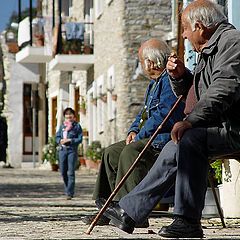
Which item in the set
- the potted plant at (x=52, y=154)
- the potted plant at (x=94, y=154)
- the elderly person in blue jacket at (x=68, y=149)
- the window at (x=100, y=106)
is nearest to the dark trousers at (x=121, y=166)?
the elderly person in blue jacket at (x=68, y=149)

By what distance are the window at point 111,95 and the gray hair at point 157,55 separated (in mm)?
15881

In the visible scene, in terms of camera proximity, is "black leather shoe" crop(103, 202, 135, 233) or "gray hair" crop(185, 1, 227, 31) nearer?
"gray hair" crop(185, 1, 227, 31)

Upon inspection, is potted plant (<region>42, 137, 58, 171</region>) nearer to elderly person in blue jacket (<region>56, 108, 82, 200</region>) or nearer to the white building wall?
the white building wall

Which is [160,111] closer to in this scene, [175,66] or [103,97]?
[175,66]

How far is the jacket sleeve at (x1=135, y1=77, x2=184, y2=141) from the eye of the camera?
7.92 meters

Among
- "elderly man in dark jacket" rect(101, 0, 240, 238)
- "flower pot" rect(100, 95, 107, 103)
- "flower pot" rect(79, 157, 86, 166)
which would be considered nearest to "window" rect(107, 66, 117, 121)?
"flower pot" rect(100, 95, 107, 103)

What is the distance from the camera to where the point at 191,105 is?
6762mm

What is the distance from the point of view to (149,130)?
802 centimetres

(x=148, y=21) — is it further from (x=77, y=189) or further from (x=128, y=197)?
(x=128, y=197)

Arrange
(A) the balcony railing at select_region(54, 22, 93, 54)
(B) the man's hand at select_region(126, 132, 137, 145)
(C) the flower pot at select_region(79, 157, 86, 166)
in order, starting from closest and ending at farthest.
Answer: (B) the man's hand at select_region(126, 132, 137, 145) → (A) the balcony railing at select_region(54, 22, 93, 54) → (C) the flower pot at select_region(79, 157, 86, 166)

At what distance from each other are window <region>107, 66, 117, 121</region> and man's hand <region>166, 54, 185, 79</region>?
17.1m

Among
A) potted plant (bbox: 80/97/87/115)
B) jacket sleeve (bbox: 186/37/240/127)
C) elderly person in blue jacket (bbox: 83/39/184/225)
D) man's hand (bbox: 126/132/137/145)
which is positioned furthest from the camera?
potted plant (bbox: 80/97/87/115)

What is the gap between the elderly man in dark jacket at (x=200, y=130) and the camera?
622cm

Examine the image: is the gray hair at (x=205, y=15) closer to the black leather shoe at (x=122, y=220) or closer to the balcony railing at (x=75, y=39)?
the black leather shoe at (x=122, y=220)
